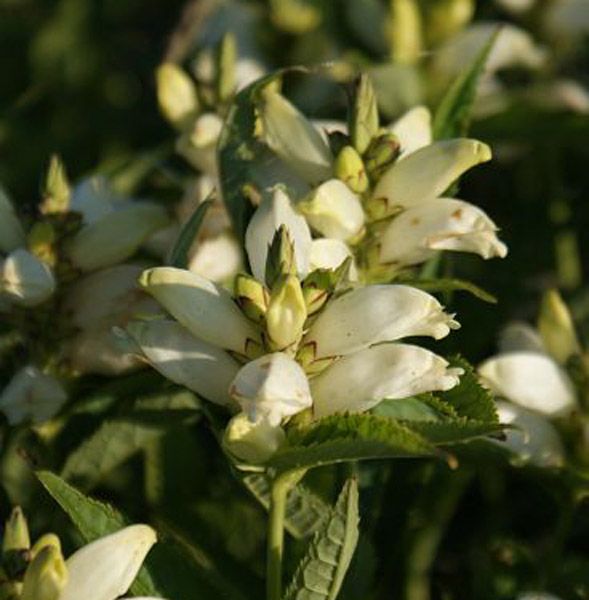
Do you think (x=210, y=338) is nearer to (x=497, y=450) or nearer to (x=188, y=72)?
(x=497, y=450)

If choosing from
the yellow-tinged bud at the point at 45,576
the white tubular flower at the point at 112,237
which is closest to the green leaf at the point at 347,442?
the yellow-tinged bud at the point at 45,576

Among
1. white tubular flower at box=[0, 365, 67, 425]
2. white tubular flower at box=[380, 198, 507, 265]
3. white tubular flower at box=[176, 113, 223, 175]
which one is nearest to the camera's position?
white tubular flower at box=[380, 198, 507, 265]

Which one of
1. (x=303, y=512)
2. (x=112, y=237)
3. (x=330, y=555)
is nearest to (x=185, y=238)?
(x=112, y=237)

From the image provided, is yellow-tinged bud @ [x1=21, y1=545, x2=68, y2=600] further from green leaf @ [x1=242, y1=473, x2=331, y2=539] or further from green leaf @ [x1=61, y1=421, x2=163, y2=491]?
green leaf @ [x1=61, y1=421, x2=163, y2=491]

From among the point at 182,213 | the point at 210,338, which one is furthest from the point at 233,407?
the point at 182,213

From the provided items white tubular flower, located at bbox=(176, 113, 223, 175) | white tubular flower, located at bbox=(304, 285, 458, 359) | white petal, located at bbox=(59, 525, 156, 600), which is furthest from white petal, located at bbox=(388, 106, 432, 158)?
white petal, located at bbox=(59, 525, 156, 600)
